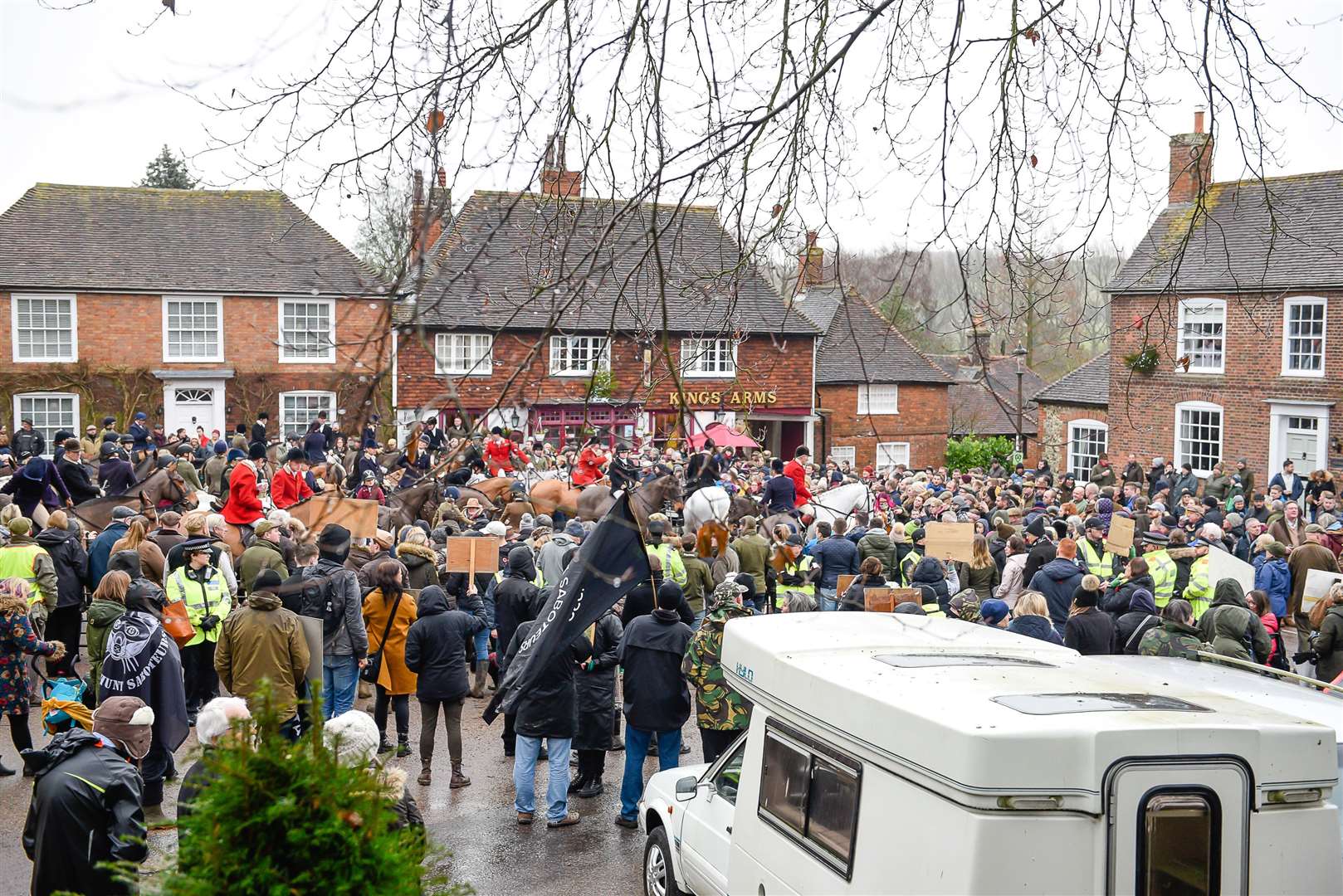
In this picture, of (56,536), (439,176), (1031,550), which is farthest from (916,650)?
(56,536)

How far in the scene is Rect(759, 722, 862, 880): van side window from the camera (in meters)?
5.10

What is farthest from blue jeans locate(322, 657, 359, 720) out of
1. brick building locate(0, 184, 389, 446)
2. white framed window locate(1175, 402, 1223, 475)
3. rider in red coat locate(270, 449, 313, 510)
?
white framed window locate(1175, 402, 1223, 475)

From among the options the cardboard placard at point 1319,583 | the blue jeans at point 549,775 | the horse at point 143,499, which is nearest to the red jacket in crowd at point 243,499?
the horse at point 143,499

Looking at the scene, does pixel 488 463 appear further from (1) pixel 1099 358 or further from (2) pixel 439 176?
(1) pixel 1099 358

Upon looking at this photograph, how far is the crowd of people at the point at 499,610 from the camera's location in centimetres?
827

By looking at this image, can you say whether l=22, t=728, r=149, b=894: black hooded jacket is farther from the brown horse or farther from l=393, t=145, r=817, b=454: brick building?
the brown horse

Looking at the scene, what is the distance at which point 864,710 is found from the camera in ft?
16.3

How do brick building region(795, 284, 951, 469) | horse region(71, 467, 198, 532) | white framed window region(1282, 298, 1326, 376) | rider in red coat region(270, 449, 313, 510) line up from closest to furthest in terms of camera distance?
horse region(71, 467, 198, 532) < rider in red coat region(270, 449, 313, 510) < white framed window region(1282, 298, 1326, 376) < brick building region(795, 284, 951, 469)

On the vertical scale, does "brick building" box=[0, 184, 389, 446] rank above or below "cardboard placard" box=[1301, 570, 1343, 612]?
above

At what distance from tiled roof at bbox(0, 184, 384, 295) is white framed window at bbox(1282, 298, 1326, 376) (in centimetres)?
2491

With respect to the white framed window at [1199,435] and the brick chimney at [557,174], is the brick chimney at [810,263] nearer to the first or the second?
the brick chimney at [557,174]

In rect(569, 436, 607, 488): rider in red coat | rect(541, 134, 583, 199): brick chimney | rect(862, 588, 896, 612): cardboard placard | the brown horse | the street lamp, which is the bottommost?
rect(862, 588, 896, 612): cardboard placard

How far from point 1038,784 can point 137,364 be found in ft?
103

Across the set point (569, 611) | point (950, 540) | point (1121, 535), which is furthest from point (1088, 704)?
point (1121, 535)
